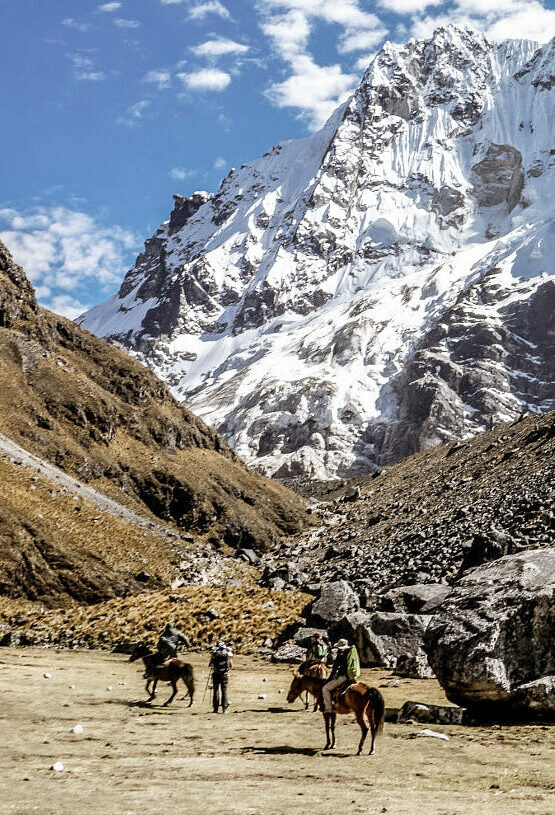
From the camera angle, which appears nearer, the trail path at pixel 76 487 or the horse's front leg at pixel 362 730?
the horse's front leg at pixel 362 730

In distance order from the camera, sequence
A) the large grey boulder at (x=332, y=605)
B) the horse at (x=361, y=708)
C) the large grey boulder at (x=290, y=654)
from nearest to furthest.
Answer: the horse at (x=361, y=708) < the large grey boulder at (x=290, y=654) < the large grey boulder at (x=332, y=605)

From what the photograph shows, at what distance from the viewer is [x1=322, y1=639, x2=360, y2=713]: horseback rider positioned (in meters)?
16.5

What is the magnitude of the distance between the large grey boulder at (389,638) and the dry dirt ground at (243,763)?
189 inches

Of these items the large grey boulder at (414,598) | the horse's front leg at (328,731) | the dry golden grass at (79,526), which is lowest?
the horse's front leg at (328,731)

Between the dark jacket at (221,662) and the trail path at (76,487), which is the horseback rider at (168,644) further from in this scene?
the trail path at (76,487)

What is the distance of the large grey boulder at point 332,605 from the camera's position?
3422 cm

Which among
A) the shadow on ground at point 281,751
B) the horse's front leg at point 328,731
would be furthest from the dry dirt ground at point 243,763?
the horse's front leg at point 328,731

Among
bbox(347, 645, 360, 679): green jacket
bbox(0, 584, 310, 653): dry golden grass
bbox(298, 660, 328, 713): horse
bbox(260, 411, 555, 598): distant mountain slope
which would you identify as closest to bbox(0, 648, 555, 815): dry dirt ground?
bbox(298, 660, 328, 713): horse

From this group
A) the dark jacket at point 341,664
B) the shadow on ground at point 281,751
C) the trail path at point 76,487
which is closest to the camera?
the shadow on ground at point 281,751

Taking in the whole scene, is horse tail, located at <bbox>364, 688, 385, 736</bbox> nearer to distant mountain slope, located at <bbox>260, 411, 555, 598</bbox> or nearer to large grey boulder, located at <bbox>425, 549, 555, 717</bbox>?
large grey boulder, located at <bbox>425, 549, 555, 717</bbox>

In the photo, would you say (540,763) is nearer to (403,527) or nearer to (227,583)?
(227,583)

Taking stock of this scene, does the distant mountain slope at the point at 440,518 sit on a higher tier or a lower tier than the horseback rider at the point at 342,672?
higher

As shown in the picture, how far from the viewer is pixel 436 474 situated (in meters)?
79.1

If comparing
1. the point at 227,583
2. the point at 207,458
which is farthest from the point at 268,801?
the point at 207,458
